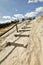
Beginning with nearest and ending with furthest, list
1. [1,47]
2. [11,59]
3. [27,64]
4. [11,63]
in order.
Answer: [27,64] → [11,63] → [11,59] → [1,47]

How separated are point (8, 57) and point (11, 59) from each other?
0.34 metres

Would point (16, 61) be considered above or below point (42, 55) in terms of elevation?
below

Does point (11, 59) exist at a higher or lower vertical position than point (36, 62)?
lower

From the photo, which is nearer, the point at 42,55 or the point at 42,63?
the point at 42,63

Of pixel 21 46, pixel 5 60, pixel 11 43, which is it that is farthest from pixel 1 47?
pixel 5 60

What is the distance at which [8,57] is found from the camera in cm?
541

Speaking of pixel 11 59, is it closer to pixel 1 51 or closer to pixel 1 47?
pixel 1 51

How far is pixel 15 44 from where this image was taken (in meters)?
6.61

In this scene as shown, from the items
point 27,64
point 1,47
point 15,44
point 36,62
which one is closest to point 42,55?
point 36,62

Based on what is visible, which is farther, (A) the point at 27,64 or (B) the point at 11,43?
(B) the point at 11,43

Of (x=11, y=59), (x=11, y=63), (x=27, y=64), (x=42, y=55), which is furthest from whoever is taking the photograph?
(x=11, y=59)

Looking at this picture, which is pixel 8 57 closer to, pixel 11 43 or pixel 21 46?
pixel 21 46

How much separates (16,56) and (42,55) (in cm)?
179

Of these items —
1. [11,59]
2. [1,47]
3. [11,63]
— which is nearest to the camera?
[11,63]
